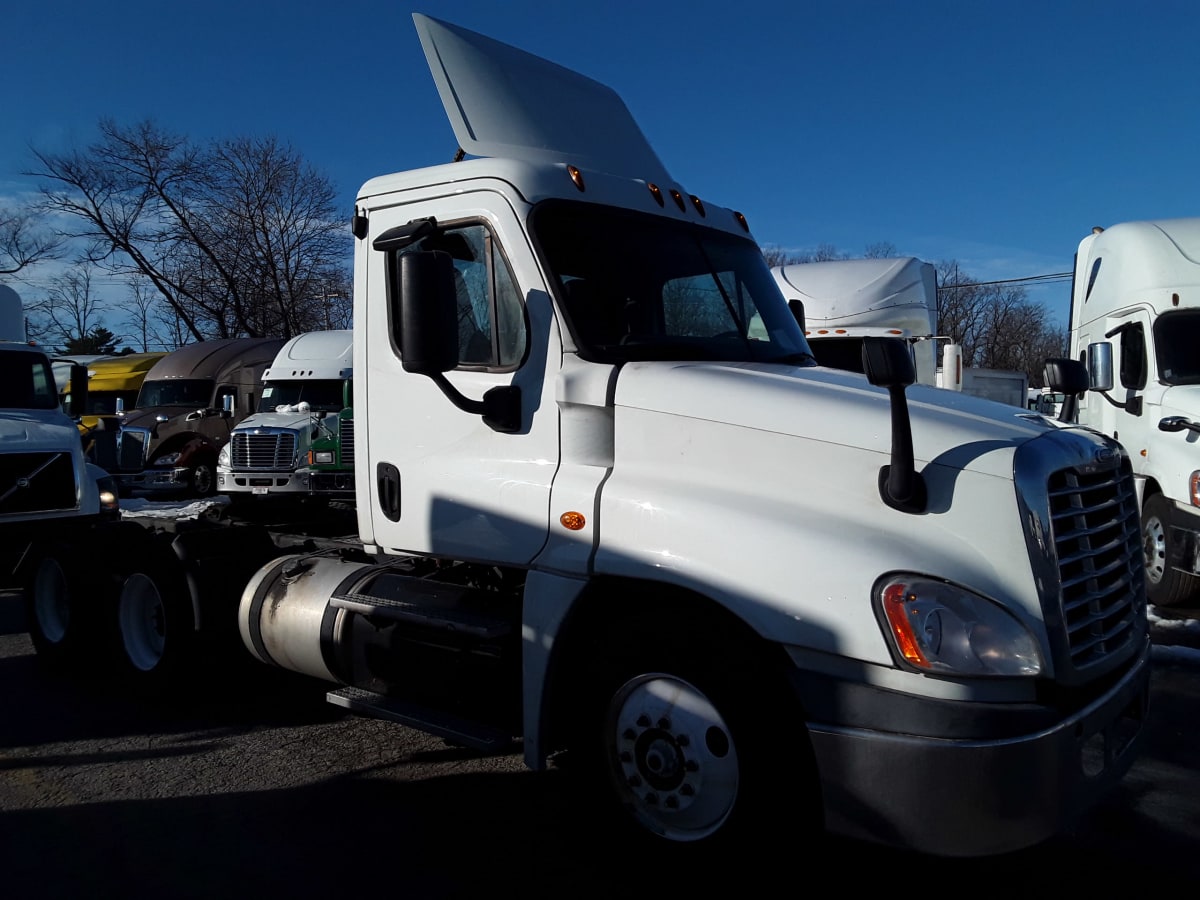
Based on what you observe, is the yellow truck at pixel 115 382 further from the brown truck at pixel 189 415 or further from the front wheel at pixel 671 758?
the front wheel at pixel 671 758

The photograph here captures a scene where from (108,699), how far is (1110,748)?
18.0ft

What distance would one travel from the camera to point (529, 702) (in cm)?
383

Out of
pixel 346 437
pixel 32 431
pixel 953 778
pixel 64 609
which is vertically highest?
pixel 32 431

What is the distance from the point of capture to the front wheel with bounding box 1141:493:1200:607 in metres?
8.26

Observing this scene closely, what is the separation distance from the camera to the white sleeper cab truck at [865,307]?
12.5m

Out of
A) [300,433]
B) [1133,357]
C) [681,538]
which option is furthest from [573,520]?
[300,433]

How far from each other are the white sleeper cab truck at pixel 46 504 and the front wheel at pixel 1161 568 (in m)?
8.14

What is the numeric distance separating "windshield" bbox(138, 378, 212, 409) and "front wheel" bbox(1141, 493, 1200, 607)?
19626mm

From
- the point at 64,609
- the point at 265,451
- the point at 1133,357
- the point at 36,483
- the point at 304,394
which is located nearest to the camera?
the point at 64,609

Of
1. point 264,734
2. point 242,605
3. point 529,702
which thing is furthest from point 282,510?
point 529,702

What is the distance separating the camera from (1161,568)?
27.8 feet

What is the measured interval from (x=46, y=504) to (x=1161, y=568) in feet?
32.1

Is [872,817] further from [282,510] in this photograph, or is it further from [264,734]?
[282,510]

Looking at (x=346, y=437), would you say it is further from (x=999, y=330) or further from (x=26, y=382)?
Result: (x=999, y=330)
